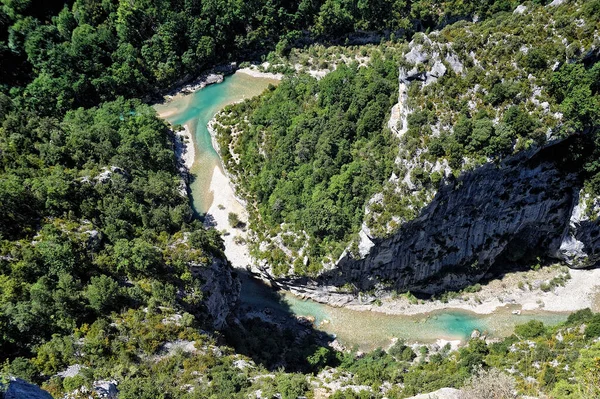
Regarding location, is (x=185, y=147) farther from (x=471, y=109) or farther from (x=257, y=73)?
(x=471, y=109)

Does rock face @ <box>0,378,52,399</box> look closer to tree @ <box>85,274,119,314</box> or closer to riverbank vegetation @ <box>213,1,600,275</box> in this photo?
tree @ <box>85,274,119,314</box>

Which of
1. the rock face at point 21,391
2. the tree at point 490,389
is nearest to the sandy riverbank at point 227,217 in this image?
the tree at point 490,389

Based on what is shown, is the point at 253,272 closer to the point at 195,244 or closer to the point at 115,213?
the point at 195,244

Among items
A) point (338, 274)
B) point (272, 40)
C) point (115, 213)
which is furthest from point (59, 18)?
point (338, 274)

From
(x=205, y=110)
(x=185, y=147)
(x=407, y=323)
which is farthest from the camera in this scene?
(x=205, y=110)

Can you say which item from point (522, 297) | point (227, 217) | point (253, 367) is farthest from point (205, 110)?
point (522, 297)

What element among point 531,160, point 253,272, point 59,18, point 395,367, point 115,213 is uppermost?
point 59,18

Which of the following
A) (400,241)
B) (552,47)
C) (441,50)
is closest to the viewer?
(552,47)

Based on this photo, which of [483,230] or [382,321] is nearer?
[483,230]
